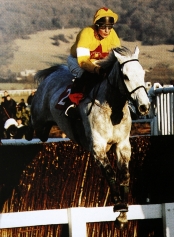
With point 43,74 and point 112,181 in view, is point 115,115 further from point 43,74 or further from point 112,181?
point 43,74

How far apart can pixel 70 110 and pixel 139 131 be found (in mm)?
2247

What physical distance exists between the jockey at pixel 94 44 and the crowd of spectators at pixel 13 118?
1.79 meters

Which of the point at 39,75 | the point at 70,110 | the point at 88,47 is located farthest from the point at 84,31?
the point at 39,75

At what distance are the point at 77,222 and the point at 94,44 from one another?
3.15 ft

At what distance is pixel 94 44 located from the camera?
3.58 m

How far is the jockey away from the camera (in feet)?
11.5

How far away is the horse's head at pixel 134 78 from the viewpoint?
302 cm

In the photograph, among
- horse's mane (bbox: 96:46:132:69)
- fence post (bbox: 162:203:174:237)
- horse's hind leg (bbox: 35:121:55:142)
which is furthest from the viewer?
horse's hind leg (bbox: 35:121:55:142)

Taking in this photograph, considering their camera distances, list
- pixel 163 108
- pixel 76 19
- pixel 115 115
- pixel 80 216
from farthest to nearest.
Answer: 1. pixel 76 19
2. pixel 163 108
3. pixel 80 216
4. pixel 115 115

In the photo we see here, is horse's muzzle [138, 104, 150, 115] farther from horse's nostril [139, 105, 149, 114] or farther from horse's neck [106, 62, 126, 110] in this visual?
horse's neck [106, 62, 126, 110]

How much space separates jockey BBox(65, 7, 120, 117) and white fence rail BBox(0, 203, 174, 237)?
22.3 inches

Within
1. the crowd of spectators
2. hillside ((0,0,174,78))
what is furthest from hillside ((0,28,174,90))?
the crowd of spectators

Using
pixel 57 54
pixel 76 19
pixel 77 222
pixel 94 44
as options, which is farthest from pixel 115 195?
pixel 57 54

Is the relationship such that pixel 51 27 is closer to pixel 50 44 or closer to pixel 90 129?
pixel 50 44
